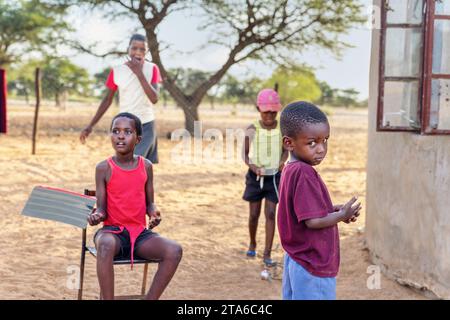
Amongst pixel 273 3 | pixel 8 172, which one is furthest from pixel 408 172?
pixel 273 3

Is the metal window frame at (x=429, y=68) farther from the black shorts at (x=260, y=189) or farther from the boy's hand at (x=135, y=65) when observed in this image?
the boy's hand at (x=135, y=65)

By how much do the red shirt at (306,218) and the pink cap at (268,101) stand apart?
2238 mm

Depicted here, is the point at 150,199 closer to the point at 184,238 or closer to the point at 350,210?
the point at 350,210

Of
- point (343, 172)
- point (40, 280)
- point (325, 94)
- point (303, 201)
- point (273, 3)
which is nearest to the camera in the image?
point (303, 201)

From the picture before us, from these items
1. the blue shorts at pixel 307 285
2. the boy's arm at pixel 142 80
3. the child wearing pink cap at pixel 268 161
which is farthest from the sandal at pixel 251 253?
the blue shorts at pixel 307 285

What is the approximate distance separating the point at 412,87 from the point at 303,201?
233 cm

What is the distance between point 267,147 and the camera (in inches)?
197

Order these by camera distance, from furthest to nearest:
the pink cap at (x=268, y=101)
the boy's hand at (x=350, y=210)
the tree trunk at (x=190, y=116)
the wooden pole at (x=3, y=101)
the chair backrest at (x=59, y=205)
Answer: the tree trunk at (x=190, y=116) → the wooden pole at (x=3, y=101) → the pink cap at (x=268, y=101) → the chair backrest at (x=59, y=205) → the boy's hand at (x=350, y=210)

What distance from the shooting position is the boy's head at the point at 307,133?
2559 millimetres

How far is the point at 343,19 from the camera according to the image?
16.5 metres

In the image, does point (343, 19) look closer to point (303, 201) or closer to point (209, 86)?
point (209, 86)

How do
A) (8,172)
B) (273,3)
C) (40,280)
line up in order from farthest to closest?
(273,3), (8,172), (40,280)

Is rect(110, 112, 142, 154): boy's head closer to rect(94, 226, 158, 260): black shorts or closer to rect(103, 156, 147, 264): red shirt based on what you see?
rect(103, 156, 147, 264): red shirt

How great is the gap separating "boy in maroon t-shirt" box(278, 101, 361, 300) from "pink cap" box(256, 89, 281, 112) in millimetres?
2186
